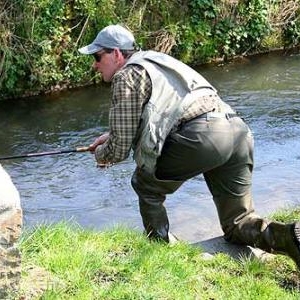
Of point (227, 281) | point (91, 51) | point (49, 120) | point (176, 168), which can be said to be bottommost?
point (49, 120)

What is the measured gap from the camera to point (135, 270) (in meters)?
4.19

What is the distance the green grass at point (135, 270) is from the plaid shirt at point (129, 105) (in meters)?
0.70

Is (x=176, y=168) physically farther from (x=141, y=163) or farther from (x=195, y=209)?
(x=195, y=209)

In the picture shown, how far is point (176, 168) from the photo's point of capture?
493 centimetres

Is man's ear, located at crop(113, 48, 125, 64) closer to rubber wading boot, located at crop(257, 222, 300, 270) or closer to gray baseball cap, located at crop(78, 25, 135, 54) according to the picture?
gray baseball cap, located at crop(78, 25, 135, 54)

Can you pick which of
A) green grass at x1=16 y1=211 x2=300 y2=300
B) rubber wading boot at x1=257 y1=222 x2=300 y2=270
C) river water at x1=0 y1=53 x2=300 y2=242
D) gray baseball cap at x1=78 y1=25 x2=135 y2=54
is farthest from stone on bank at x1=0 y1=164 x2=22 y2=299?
river water at x1=0 y1=53 x2=300 y2=242

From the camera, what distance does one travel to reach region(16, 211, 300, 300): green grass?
3869 mm

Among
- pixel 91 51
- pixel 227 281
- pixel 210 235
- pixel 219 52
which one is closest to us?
pixel 227 281

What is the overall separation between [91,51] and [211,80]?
309 inches

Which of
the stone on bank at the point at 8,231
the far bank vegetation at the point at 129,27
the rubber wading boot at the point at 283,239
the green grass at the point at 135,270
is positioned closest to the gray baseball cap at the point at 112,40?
the green grass at the point at 135,270

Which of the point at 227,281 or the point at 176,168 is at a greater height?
the point at 176,168

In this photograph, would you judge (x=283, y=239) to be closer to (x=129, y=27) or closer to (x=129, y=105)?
(x=129, y=105)

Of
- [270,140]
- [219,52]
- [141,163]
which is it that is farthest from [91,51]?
[219,52]

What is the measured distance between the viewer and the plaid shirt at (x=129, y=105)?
462 cm
